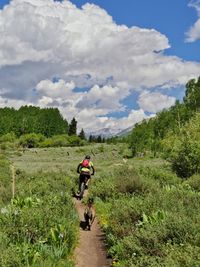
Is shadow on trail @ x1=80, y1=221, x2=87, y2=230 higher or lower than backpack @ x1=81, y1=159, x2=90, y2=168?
lower

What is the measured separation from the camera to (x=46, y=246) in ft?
35.1

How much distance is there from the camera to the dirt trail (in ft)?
38.4

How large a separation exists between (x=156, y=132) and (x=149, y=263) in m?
74.4

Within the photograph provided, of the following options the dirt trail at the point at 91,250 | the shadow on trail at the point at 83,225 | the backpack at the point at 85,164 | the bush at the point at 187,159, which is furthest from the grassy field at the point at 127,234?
the bush at the point at 187,159

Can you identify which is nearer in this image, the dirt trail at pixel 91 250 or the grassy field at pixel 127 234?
the grassy field at pixel 127 234

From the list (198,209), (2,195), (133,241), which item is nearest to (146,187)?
(2,195)

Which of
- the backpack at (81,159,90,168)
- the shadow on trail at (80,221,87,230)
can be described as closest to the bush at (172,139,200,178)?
the backpack at (81,159,90,168)

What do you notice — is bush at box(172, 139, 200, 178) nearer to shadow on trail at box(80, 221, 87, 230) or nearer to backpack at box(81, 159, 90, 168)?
backpack at box(81, 159, 90, 168)

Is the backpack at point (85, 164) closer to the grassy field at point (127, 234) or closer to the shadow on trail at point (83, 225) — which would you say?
the grassy field at point (127, 234)

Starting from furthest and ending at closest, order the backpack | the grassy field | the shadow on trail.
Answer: the backpack < the shadow on trail < the grassy field

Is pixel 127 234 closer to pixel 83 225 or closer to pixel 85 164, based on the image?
pixel 83 225

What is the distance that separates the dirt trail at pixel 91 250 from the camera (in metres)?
11.7

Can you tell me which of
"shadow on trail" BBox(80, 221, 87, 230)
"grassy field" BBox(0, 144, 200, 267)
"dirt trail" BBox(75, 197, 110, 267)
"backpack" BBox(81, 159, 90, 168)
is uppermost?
"backpack" BBox(81, 159, 90, 168)

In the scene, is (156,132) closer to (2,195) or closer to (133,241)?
(2,195)
